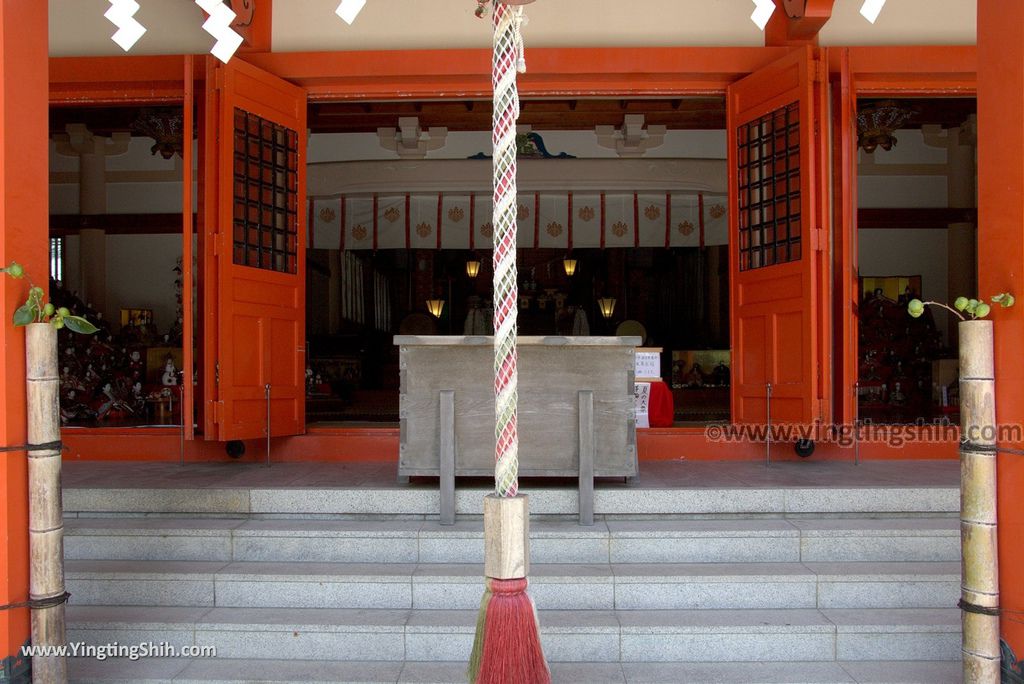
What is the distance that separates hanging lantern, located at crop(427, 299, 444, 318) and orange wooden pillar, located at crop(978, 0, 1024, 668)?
10702 millimetres

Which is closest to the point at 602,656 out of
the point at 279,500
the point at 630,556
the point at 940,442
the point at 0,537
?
the point at 630,556

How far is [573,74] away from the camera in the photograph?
16.0ft

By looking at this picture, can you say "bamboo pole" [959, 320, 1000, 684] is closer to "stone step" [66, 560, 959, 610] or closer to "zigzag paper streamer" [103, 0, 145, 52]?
"stone step" [66, 560, 959, 610]

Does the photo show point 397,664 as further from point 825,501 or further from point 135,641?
point 825,501

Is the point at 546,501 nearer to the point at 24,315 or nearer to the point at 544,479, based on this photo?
the point at 544,479

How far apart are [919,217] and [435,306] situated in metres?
7.35

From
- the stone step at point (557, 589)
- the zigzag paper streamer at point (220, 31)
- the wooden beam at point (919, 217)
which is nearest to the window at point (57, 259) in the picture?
the stone step at point (557, 589)

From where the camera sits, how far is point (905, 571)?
3184 millimetres

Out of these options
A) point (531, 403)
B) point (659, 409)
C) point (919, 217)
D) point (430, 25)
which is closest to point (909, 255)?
point (919, 217)

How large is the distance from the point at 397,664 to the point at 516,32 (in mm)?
2263

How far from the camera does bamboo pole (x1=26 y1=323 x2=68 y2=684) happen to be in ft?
7.89

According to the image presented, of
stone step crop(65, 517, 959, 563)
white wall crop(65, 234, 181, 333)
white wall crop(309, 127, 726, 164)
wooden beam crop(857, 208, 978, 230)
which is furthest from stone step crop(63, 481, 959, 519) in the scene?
white wall crop(65, 234, 181, 333)

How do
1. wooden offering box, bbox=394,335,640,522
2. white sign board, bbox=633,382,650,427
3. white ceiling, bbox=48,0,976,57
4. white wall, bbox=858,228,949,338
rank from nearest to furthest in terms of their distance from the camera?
wooden offering box, bbox=394,335,640,522 < white ceiling, bbox=48,0,976,57 < white sign board, bbox=633,382,650,427 < white wall, bbox=858,228,949,338

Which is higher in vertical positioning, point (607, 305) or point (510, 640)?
point (607, 305)
